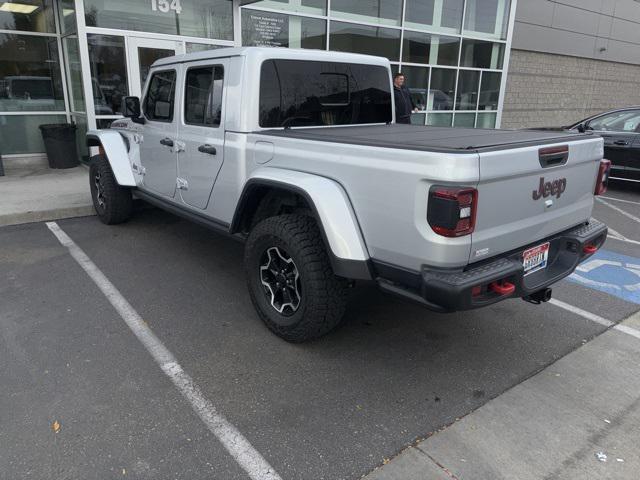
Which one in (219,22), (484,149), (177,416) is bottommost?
(177,416)

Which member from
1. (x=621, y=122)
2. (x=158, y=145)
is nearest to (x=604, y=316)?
(x=158, y=145)

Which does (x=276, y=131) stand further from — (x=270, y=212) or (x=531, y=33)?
(x=531, y=33)

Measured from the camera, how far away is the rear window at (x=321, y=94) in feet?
12.5

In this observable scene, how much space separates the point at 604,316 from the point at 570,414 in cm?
154

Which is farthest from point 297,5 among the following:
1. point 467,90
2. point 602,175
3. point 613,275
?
point 602,175

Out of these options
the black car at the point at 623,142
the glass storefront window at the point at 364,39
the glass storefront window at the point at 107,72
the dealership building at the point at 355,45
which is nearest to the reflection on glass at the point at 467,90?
the dealership building at the point at 355,45

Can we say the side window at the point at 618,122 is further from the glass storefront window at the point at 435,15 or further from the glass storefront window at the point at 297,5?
the glass storefront window at the point at 297,5

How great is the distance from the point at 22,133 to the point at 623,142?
36.9 feet

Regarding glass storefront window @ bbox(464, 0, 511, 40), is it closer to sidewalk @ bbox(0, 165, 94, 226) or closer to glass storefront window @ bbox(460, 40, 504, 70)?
glass storefront window @ bbox(460, 40, 504, 70)

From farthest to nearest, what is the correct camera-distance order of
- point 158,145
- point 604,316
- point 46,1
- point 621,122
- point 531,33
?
point 531,33
point 46,1
point 621,122
point 158,145
point 604,316

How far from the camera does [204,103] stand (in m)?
4.17

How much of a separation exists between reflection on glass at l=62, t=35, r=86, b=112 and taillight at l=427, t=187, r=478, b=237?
27.5ft

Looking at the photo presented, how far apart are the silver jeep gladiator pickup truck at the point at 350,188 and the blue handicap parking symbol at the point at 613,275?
1332 millimetres

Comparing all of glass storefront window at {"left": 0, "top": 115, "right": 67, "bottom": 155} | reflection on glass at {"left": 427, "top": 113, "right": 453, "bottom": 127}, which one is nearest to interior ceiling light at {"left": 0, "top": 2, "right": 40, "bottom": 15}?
glass storefront window at {"left": 0, "top": 115, "right": 67, "bottom": 155}
